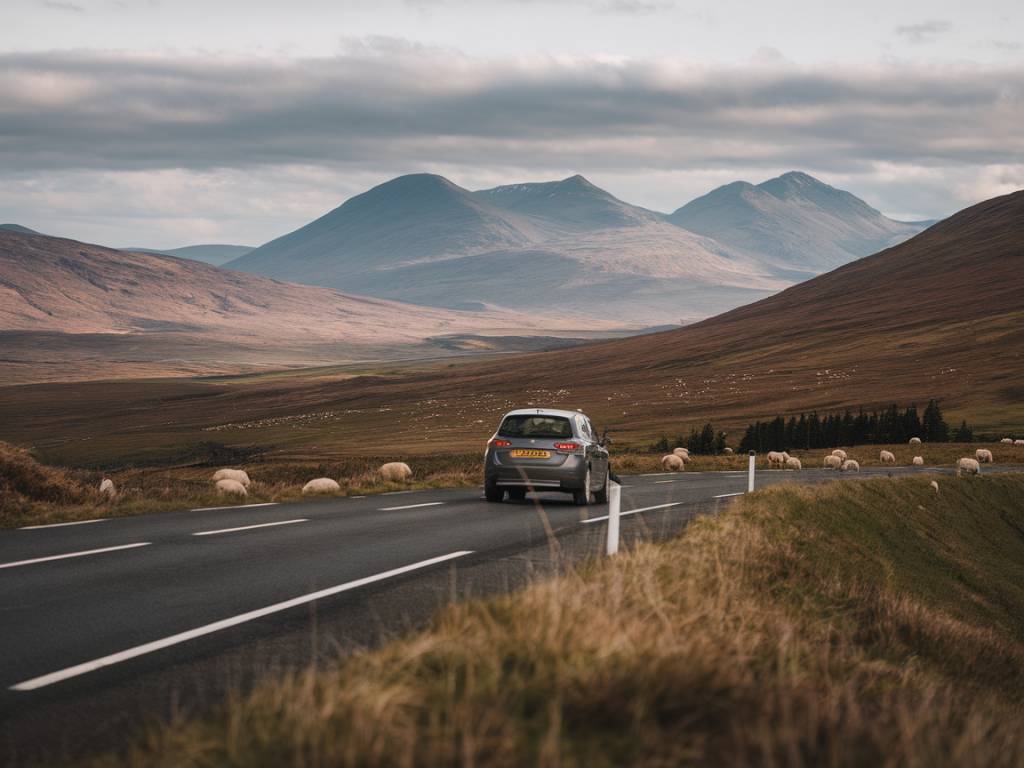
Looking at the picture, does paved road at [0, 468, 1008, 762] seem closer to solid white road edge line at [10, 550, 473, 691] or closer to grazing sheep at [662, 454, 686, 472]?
solid white road edge line at [10, 550, 473, 691]

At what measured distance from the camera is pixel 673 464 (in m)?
51.2

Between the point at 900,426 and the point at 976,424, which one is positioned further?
the point at 976,424

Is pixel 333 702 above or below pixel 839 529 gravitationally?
above

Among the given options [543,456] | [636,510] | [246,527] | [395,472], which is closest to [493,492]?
[543,456]

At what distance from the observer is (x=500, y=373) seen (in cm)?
19050

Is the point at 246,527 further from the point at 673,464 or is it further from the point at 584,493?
the point at 673,464

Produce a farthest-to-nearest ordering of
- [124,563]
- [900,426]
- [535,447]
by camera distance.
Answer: [900,426], [535,447], [124,563]

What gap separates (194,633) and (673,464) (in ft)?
141

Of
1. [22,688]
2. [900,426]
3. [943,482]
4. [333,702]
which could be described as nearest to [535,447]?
[22,688]

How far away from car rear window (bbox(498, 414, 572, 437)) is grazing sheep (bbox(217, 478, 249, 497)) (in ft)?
19.3

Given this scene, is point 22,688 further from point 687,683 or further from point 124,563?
point 124,563

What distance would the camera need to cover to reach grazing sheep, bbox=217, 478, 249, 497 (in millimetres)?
24219

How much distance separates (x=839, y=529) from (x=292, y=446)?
290 feet

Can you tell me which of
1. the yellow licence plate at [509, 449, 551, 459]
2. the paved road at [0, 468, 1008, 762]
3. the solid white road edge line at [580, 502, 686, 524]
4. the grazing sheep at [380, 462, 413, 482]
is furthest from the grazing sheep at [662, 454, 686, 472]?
the paved road at [0, 468, 1008, 762]
